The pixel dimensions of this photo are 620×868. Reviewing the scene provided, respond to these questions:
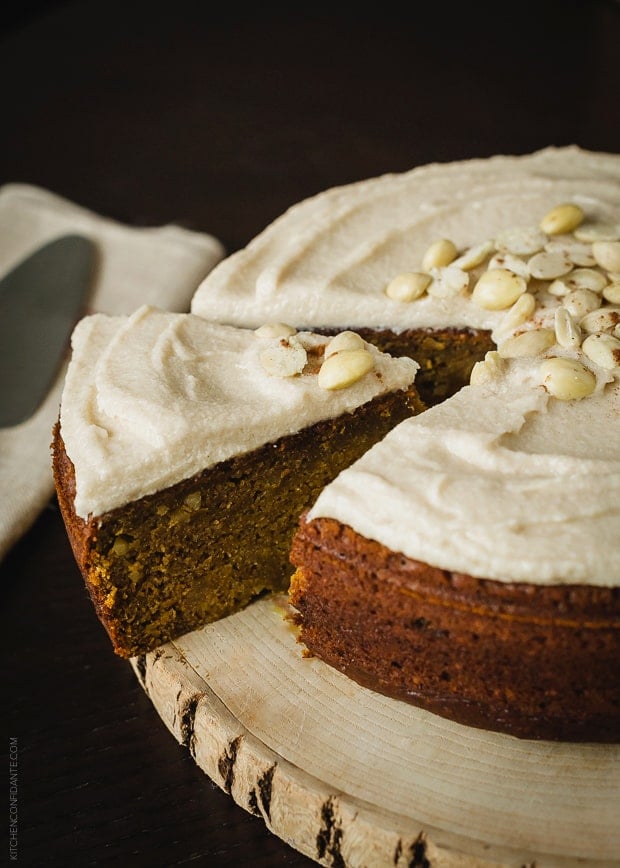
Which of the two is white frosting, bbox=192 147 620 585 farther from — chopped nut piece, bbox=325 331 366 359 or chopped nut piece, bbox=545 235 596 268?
chopped nut piece, bbox=325 331 366 359

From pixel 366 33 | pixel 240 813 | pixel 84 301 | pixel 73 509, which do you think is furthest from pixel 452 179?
pixel 366 33

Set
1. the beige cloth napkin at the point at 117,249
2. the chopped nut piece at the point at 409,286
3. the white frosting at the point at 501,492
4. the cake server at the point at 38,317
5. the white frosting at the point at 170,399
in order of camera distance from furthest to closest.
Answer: the beige cloth napkin at the point at 117,249 → the cake server at the point at 38,317 → the chopped nut piece at the point at 409,286 → the white frosting at the point at 170,399 → the white frosting at the point at 501,492

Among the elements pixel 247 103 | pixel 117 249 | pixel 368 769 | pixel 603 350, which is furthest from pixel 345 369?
pixel 247 103

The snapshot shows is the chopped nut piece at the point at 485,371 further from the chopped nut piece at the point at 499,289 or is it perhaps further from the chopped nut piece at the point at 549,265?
the chopped nut piece at the point at 549,265

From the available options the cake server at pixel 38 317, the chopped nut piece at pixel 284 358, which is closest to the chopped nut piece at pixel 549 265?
the chopped nut piece at pixel 284 358

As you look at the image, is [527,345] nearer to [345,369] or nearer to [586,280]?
[586,280]

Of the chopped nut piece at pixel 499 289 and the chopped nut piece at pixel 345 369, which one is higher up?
the chopped nut piece at pixel 499 289

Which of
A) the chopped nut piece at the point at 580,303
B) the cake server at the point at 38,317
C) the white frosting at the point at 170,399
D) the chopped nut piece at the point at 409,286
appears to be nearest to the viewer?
the white frosting at the point at 170,399
